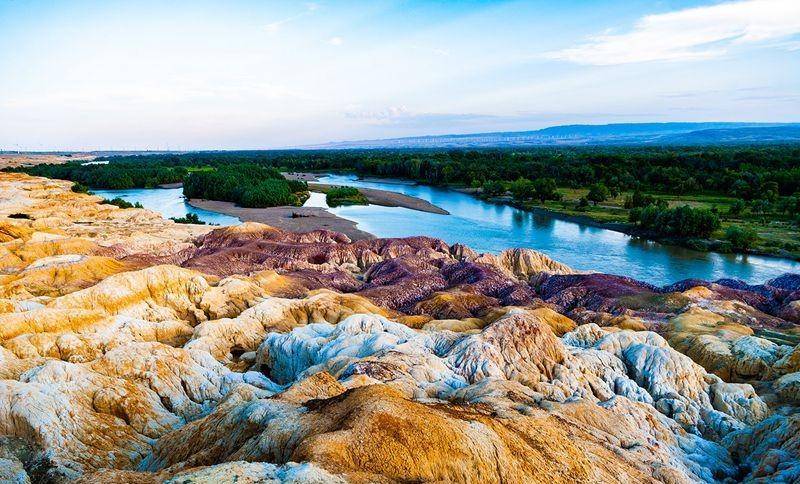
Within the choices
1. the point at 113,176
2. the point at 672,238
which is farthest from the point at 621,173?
the point at 113,176

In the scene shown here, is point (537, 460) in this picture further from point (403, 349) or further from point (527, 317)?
point (527, 317)

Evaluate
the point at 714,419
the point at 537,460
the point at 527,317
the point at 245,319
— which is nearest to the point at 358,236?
the point at 245,319

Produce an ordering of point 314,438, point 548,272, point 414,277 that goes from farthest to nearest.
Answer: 1. point 548,272
2. point 414,277
3. point 314,438

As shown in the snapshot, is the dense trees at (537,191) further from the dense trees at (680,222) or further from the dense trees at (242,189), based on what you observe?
the dense trees at (242,189)

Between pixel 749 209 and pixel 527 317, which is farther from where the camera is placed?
Result: pixel 749 209

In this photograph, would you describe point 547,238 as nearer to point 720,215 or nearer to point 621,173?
point 720,215

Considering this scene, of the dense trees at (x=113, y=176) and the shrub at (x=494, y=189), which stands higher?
the dense trees at (x=113, y=176)

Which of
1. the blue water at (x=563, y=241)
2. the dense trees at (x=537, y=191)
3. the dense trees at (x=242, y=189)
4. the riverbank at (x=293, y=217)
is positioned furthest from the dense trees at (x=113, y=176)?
the dense trees at (x=537, y=191)

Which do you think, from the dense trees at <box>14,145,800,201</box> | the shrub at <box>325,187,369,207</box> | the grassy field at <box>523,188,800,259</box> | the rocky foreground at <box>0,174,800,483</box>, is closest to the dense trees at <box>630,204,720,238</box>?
the grassy field at <box>523,188,800,259</box>
